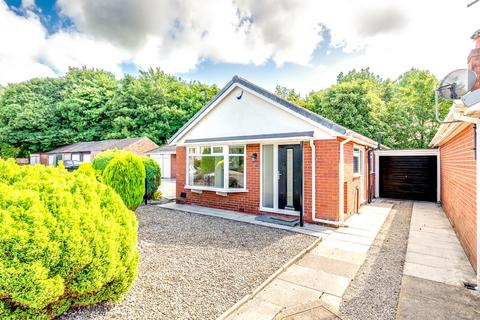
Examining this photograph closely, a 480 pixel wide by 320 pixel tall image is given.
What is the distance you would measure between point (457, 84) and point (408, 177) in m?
10.6

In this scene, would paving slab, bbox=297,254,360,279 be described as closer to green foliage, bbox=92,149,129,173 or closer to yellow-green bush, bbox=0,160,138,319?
yellow-green bush, bbox=0,160,138,319

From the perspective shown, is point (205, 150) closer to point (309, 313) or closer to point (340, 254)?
point (340, 254)

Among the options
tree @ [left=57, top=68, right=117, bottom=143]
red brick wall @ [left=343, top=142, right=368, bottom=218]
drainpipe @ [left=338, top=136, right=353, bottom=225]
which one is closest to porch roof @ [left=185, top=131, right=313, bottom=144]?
drainpipe @ [left=338, top=136, right=353, bottom=225]

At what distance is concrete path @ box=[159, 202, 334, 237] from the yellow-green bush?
500 centimetres

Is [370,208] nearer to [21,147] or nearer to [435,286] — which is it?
[435,286]

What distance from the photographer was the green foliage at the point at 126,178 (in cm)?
772

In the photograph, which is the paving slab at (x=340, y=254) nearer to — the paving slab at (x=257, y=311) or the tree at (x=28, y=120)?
the paving slab at (x=257, y=311)

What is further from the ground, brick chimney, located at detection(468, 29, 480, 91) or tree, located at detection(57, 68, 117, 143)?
tree, located at detection(57, 68, 117, 143)

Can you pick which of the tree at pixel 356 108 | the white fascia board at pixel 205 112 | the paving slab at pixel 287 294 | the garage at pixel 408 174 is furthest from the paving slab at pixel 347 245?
the tree at pixel 356 108

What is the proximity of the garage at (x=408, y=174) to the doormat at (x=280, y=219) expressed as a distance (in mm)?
9069

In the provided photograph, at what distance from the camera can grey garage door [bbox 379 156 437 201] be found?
13359 millimetres

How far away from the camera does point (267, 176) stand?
9.29 m

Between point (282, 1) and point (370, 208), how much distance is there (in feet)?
30.1

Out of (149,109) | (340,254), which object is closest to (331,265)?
(340,254)
